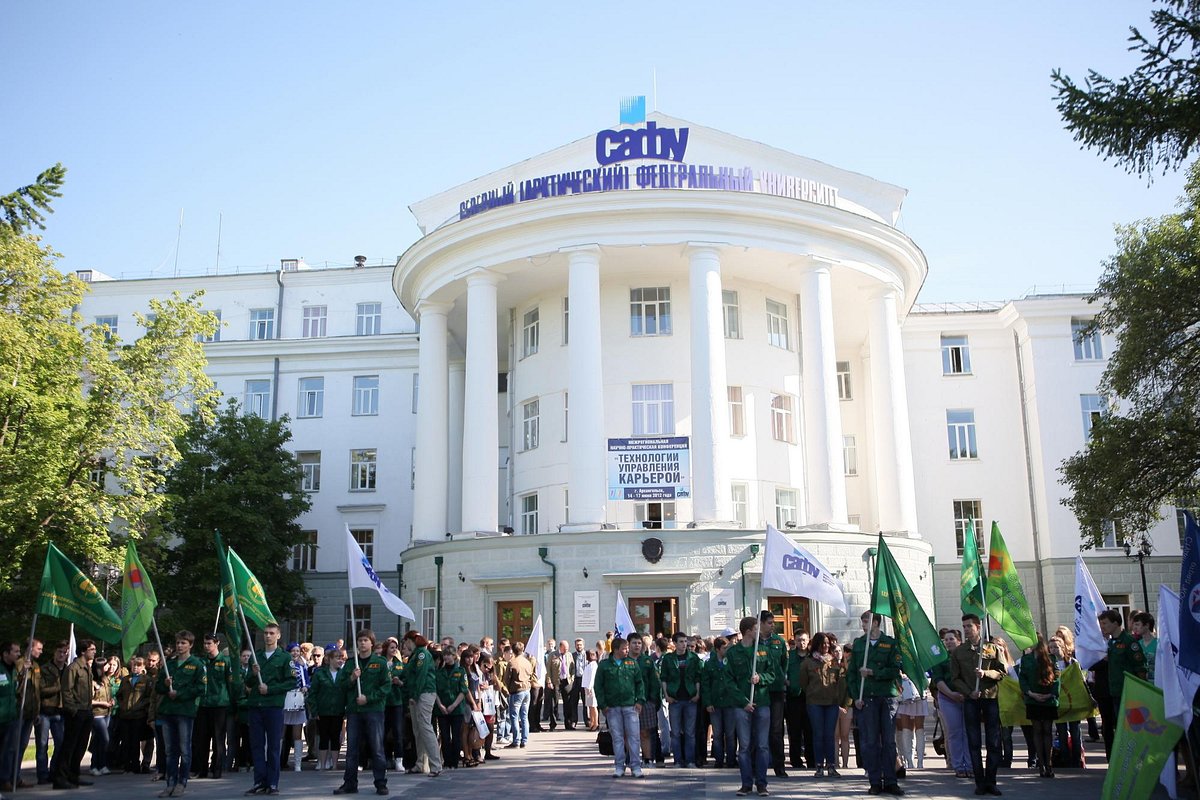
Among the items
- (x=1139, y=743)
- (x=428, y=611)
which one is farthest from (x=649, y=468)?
(x=1139, y=743)

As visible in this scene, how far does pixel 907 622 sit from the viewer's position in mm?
12883

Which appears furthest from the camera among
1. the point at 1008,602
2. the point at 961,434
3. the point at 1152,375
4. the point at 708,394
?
the point at 961,434

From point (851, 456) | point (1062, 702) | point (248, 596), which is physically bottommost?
point (1062, 702)

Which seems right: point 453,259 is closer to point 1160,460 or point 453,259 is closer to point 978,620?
point 1160,460

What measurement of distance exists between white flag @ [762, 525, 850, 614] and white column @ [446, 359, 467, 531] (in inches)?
848

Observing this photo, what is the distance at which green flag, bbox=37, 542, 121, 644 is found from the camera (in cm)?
1371

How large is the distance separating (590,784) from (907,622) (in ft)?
14.6

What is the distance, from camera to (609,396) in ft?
100

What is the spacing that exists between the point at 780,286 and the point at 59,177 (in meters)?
20.8

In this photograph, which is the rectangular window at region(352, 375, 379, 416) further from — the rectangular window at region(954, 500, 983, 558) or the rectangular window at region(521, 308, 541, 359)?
the rectangular window at region(954, 500, 983, 558)

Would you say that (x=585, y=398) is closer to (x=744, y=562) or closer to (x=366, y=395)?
(x=744, y=562)

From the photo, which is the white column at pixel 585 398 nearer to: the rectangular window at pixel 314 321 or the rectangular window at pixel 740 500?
the rectangular window at pixel 740 500

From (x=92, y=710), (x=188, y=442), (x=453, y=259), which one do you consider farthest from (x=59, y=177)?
(x=188, y=442)

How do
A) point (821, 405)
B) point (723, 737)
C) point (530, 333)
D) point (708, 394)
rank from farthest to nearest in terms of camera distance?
point (530, 333) → point (821, 405) → point (708, 394) → point (723, 737)
